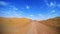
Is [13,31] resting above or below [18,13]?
below

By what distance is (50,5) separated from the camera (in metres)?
2.36

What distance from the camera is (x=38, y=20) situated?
237 centimetres

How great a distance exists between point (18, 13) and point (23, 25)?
8.8 inches

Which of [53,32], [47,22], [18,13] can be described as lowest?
[53,32]

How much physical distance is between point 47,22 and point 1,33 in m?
0.81

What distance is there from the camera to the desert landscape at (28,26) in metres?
2.32

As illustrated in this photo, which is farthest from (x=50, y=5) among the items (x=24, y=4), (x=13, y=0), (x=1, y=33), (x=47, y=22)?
(x=1, y=33)

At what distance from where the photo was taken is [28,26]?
233 centimetres

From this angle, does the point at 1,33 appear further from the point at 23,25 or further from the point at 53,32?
the point at 53,32

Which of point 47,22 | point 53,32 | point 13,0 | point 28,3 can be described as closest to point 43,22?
point 47,22

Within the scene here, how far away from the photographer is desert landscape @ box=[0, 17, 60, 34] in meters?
2.32

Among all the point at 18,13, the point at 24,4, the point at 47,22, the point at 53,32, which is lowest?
the point at 53,32

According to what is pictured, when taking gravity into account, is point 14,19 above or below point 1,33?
above

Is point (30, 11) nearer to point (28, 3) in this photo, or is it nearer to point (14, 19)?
point (28, 3)
